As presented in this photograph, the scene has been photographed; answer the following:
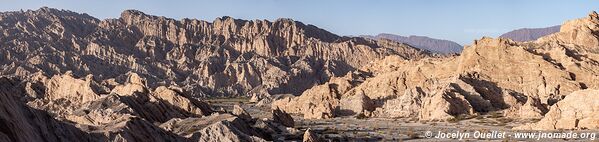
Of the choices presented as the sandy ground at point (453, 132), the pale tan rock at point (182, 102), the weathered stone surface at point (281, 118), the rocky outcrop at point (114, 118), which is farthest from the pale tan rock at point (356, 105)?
the pale tan rock at point (182, 102)

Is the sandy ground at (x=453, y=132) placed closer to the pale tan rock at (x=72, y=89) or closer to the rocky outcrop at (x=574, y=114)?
the rocky outcrop at (x=574, y=114)

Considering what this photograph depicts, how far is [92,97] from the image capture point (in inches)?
2997

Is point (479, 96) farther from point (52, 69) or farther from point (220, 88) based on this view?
point (52, 69)

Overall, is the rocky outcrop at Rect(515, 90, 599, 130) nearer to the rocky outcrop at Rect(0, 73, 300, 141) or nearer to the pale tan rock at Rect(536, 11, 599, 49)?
the rocky outcrop at Rect(0, 73, 300, 141)

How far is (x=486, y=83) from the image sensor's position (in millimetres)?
79125

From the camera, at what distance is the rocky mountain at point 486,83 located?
70.3 metres

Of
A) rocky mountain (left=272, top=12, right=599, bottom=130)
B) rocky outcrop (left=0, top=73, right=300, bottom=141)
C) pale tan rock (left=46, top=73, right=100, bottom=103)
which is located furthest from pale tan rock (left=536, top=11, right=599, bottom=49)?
pale tan rock (left=46, top=73, right=100, bottom=103)

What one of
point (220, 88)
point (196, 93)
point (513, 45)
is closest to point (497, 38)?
point (513, 45)

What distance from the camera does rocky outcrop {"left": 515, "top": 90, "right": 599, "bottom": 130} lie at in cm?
4772

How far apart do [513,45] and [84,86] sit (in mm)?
58802

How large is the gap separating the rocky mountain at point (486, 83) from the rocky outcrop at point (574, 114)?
39.1ft

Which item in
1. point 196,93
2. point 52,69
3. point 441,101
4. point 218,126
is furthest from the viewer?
point 52,69

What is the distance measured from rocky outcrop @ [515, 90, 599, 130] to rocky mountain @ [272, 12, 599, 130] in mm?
11913

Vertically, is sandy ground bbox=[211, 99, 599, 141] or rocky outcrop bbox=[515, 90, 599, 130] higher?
rocky outcrop bbox=[515, 90, 599, 130]
